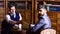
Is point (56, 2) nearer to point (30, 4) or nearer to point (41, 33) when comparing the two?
point (30, 4)

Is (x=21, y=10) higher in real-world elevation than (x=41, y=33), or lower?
higher

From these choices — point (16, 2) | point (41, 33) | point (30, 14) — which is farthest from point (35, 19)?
point (41, 33)

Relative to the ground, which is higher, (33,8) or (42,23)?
(33,8)

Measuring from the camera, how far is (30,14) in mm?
6492

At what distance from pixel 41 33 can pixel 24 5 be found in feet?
8.16

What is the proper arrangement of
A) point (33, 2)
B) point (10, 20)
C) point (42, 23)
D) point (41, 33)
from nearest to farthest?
point (41, 33) < point (42, 23) < point (10, 20) < point (33, 2)

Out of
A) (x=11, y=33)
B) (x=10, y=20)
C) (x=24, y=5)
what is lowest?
(x=11, y=33)

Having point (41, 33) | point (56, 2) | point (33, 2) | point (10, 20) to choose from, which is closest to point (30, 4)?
point (33, 2)

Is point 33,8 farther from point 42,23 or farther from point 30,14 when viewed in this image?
point 42,23

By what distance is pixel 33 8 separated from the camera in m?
6.46

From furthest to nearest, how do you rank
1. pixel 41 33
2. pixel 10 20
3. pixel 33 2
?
1. pixel 33 2
2. pixel 10 20
3. pixel 41 33

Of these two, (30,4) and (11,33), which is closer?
(11,33)

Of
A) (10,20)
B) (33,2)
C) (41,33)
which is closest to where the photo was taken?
(41,33)

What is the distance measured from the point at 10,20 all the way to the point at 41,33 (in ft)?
3.25
